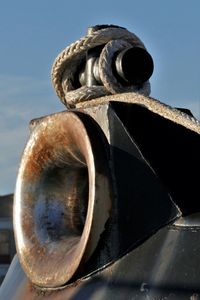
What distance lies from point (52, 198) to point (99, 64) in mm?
513

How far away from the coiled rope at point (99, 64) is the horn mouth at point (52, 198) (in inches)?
8.7

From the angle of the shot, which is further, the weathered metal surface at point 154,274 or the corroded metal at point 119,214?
the corroded metal at point 119,214

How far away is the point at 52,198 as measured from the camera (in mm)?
3570

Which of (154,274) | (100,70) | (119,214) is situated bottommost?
(154,274)

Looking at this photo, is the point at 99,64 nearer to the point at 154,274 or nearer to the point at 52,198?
the point at 52,198

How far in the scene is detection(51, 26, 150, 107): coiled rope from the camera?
11.7 ft

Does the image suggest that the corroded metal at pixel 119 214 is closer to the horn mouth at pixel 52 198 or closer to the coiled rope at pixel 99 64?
the horn mouth at pixel 52 198

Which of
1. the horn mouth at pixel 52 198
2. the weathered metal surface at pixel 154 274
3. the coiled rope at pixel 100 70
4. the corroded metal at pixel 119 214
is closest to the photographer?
the weathered metal surface at pixel 154 274

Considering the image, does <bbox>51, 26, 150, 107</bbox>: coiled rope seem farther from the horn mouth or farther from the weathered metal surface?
the weathered metal surface

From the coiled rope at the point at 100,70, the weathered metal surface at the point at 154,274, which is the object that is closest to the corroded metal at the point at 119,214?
the weathered metal surface at the point at 154,274

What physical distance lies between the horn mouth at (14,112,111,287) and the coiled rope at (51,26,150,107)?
0.22 m

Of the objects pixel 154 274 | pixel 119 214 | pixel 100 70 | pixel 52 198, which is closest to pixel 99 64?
pixel 100 70

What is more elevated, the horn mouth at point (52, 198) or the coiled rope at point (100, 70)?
the coiled rope at point (100, 70)

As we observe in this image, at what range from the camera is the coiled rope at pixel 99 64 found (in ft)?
11.7
